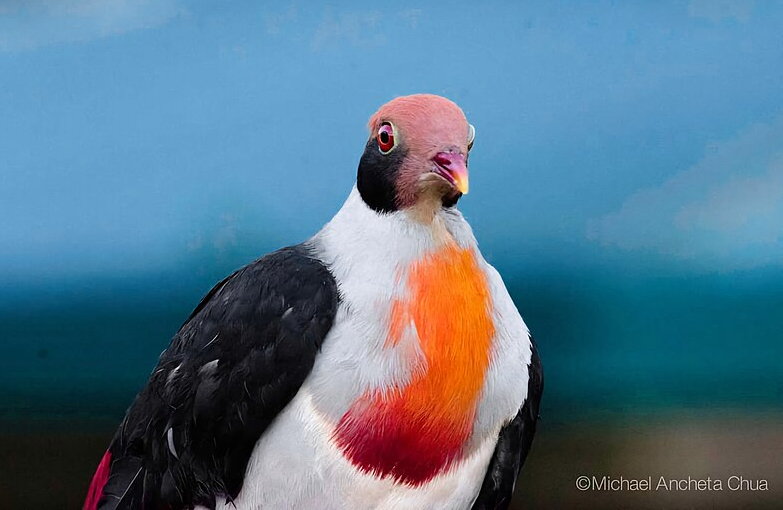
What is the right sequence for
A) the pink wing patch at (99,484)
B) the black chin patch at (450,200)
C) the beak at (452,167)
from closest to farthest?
the beak at (452,167) < the black chin patch at (450,200) < the pink wing patch at (99,484)

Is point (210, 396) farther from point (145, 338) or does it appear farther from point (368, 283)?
point (145, 338)

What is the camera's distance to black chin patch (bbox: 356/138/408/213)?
1427mm

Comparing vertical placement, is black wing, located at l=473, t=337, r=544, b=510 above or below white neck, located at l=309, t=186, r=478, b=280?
below

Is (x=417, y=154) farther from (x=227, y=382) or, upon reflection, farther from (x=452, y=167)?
(x=227, y=382)

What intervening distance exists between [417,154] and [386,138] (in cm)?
8

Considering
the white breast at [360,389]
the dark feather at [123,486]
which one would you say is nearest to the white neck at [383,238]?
the white breast at [360,389]

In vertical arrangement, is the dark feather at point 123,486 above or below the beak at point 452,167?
below

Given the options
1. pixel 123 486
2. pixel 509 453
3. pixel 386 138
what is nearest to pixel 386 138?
pixel 386 138

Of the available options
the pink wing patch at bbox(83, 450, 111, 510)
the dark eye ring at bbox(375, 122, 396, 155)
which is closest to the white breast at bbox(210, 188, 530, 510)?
the dark eye ring at bbox(375, 122, 396, 155)

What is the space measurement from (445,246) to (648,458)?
125 centimetres

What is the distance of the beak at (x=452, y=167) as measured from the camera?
1.35 meters

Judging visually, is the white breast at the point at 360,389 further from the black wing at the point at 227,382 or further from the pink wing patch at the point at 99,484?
the pink wing patch at the point at 99,484

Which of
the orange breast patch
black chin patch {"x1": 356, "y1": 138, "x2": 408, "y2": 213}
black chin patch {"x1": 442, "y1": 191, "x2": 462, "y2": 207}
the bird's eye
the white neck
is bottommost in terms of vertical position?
the orange breast patch

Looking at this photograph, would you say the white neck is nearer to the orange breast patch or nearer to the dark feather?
the orange breast patch
